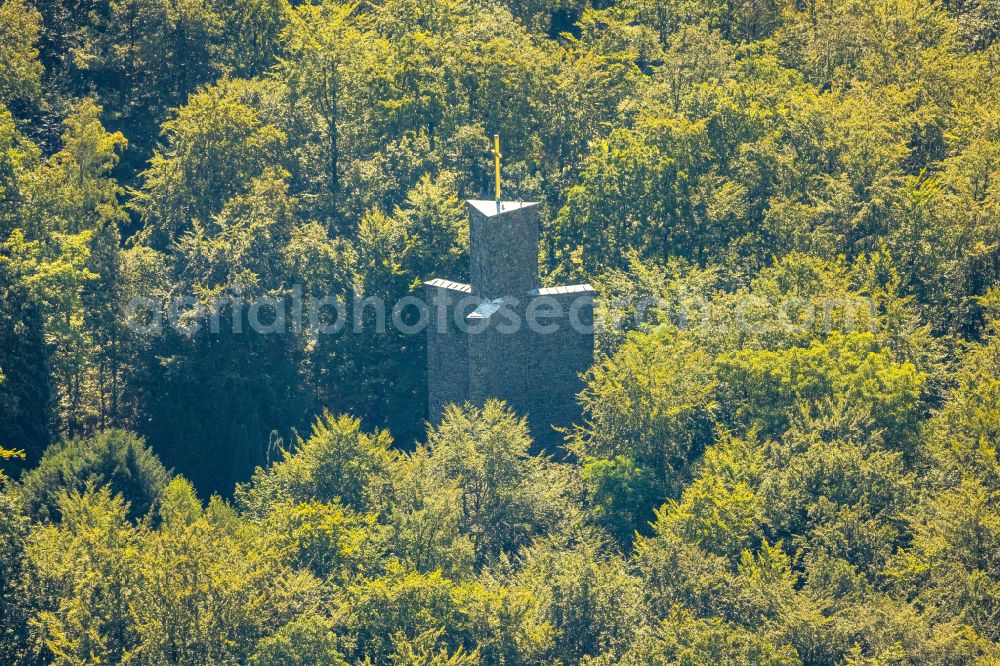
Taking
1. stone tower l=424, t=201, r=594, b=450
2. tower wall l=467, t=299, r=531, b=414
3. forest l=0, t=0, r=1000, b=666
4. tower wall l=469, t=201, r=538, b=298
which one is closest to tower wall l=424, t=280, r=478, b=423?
stone tower l=424, t=201, r=594, b=450

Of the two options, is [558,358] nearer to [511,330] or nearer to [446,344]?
[511,330]

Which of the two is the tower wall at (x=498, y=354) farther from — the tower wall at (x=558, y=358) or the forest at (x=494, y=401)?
the forest at (x=494, y=401)

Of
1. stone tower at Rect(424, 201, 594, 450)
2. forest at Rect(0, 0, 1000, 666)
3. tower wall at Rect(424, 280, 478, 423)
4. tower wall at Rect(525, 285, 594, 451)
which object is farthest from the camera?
tower wall at Rect(424, 280, 478, 423)

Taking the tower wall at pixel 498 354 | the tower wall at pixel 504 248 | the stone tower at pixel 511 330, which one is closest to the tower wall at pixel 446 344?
the stone tower at pixel 511 330

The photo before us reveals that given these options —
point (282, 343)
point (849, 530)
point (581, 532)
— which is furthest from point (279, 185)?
point (849, 530)

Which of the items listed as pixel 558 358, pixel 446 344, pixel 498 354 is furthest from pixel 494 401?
pixel 446 344

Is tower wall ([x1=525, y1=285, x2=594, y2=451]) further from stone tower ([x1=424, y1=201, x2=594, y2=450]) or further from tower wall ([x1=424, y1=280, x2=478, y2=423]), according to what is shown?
tower wall ([x1=424, y1=280, x2=478, y2=423])
